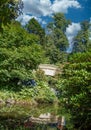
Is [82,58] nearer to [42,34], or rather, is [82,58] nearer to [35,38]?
[35,38]

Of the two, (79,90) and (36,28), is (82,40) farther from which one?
(79,90)

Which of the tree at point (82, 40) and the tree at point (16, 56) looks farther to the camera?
the tree at point (82, 40)

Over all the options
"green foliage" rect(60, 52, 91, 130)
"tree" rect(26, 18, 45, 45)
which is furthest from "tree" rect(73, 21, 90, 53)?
"green foliage" rect(60, 52, 91, 130)

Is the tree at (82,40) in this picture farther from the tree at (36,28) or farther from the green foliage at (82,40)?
the tree at (36,28)

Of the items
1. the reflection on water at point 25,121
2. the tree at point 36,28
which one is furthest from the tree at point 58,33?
the reflection on water at point 25,121

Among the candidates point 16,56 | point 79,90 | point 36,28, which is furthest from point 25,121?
point 36,28

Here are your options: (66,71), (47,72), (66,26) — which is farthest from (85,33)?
(66,71)

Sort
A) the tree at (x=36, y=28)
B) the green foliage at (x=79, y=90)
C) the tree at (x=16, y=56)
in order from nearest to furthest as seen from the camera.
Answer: the green foliage at (x=79, y=90) → the tree at (x=16, y=56) → the tree at (x=36, y=28)

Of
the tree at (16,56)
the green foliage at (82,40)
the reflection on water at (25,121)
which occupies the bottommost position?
the reflection on water at (25,121)

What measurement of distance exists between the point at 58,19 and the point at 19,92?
42853 millimetres

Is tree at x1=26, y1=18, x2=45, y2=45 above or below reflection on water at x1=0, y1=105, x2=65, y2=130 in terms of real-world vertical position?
above

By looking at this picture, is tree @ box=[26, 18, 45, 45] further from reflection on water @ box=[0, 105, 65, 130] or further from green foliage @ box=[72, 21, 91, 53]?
reflection on water @ box=[0, 105, 65, 130]

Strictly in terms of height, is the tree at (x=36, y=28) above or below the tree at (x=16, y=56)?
above

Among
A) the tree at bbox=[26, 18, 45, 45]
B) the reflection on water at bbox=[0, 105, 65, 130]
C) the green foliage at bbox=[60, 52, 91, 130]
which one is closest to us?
the reflection on water at bbox=[0, 105, 65, 130]
